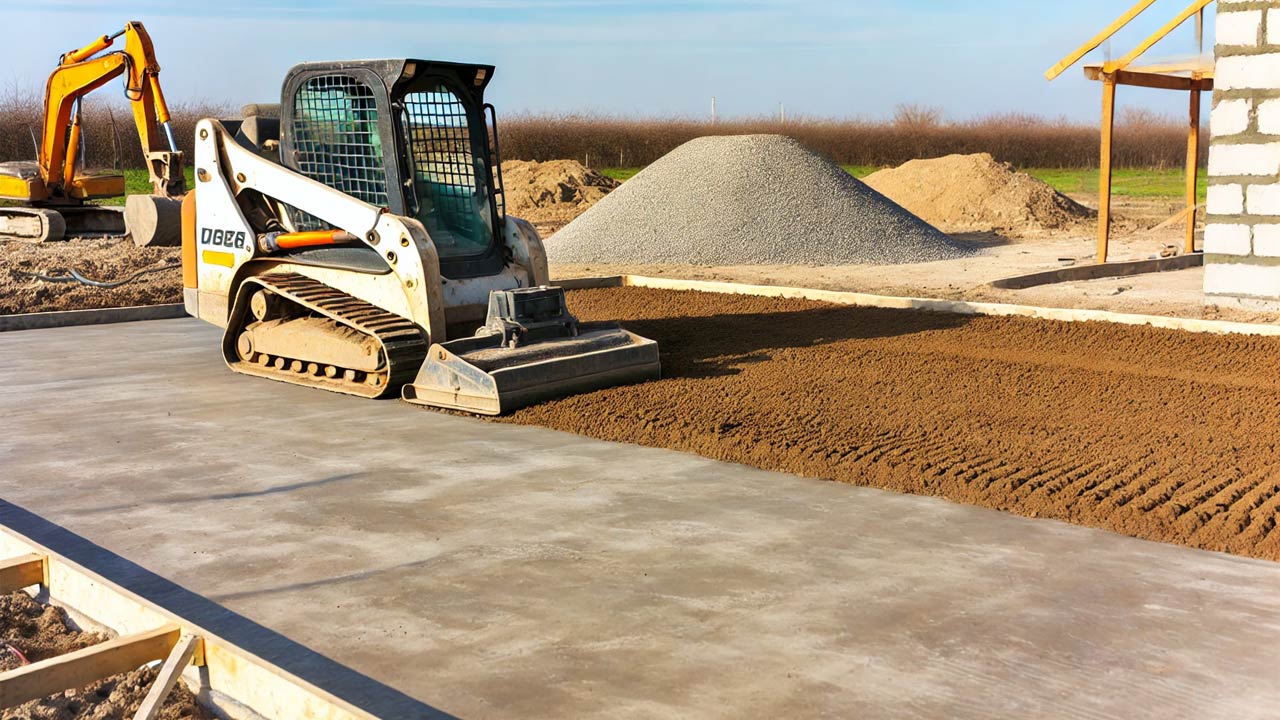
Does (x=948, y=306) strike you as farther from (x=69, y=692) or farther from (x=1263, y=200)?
(x=69, y=692)

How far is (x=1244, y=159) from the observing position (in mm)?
11516

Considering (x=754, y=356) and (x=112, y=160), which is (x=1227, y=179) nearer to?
(x=754, y=356)

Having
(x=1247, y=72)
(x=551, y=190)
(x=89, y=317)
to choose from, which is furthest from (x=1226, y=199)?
(x=551, y=190)

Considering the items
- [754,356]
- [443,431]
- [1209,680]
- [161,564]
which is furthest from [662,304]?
[1209,680]

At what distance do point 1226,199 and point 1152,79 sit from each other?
499 cm

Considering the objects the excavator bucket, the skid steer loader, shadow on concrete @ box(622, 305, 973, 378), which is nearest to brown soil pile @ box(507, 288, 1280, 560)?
shadow on concrete @ box(622, 305, 973, 378)

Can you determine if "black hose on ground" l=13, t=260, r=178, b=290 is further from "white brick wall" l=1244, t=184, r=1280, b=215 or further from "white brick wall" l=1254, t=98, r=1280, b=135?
"white brick wall" l=1254, t=98, r=1280, b=135

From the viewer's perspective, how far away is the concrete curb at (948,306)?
1019 centimetres

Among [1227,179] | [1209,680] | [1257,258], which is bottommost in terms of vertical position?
[1209,680]

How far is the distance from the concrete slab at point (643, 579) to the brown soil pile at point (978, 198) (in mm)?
19501

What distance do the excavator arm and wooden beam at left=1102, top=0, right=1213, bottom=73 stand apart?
12196 millimetres

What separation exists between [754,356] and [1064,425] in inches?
111

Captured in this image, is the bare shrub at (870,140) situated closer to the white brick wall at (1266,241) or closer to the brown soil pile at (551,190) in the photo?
the brown soil pile at (551,190)

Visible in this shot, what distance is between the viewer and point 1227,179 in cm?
1163
